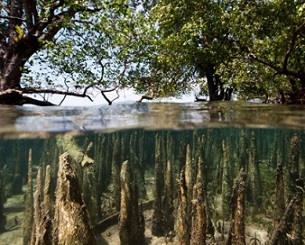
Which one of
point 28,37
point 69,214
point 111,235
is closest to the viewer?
point 69,214

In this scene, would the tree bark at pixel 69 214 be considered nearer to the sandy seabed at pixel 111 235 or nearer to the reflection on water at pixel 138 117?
the reflection on water at pixel 138 117

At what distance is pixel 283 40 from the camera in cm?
1509

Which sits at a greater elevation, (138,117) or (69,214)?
(138,117)

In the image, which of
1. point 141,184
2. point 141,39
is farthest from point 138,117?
point 141,184

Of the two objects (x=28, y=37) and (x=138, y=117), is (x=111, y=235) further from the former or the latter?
(x=28, y=37)

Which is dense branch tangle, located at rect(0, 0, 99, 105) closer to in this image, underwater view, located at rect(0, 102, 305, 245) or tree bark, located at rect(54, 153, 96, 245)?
underwater view, located at rect(0, 102, 305, 245)

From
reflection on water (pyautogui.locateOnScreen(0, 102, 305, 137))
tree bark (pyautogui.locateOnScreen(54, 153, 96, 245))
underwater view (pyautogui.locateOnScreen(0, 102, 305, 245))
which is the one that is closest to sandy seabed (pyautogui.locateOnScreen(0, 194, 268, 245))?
underwater view (pyautogui.locateOnScreen(0, 102, 305, 245))

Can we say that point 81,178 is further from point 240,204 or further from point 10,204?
point 240,204

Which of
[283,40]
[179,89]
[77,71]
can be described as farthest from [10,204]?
[283,40]

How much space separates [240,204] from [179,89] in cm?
1389

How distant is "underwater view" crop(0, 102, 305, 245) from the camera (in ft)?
33.6

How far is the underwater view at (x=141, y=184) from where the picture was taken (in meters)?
10.2

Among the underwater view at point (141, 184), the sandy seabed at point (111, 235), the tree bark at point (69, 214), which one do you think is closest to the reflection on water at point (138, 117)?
the underwater view at point (141, 184)

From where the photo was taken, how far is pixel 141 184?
22000 mm
